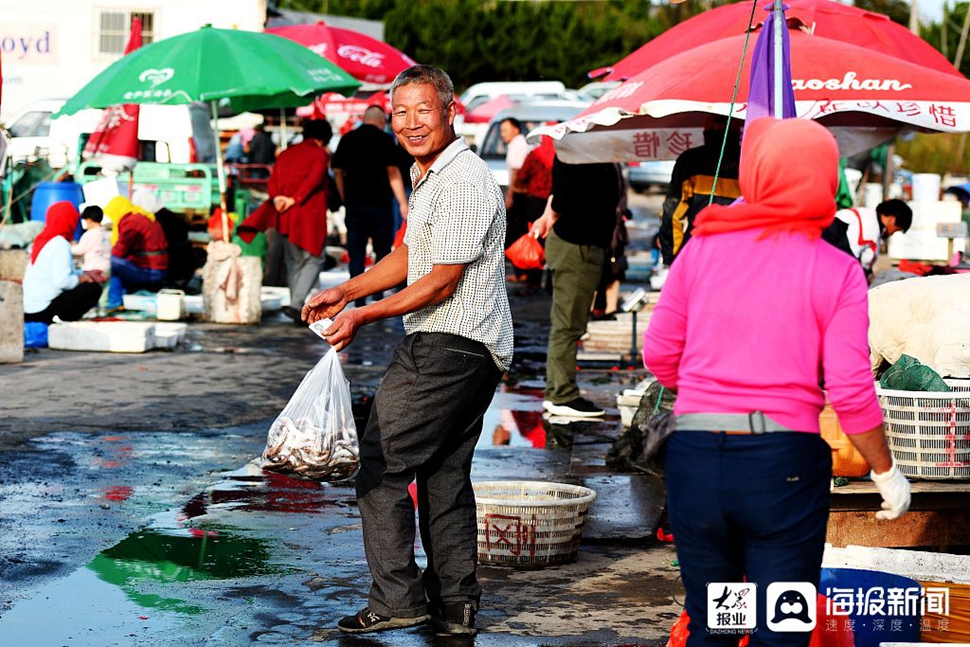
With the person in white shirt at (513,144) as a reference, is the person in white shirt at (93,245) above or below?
below

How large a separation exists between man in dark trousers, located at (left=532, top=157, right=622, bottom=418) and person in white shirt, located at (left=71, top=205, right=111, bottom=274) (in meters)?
6.09

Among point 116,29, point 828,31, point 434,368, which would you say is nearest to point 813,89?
point 434,368

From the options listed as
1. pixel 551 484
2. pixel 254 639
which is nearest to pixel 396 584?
pixel 254 639

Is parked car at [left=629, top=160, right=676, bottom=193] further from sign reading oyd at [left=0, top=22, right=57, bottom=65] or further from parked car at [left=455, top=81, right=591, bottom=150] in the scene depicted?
sign reading oyd at [left=0, top=22, right=57, bottom=65]

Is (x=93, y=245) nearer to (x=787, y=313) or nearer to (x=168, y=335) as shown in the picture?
(x=168, y=335)

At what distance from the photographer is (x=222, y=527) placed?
7.32m

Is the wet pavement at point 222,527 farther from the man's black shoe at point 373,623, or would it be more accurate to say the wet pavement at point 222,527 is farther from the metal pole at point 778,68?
the metal pole at point 778,68

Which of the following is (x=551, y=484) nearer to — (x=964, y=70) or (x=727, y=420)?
(x=727, y=420)

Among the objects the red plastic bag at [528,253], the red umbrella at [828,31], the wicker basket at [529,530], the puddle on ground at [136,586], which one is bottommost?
the puddle on ground at [136,586]

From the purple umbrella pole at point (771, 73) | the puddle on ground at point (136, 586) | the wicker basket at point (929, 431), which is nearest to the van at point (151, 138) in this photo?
the puddle on ground at point (136, 586)

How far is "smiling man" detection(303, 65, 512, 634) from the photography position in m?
5.46

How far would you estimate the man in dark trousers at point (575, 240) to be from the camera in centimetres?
1029

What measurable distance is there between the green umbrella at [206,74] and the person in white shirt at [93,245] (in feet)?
4.00

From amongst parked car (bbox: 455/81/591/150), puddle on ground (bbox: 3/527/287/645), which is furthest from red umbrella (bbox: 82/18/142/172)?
parked car (bbox: 455/81/591/150)
